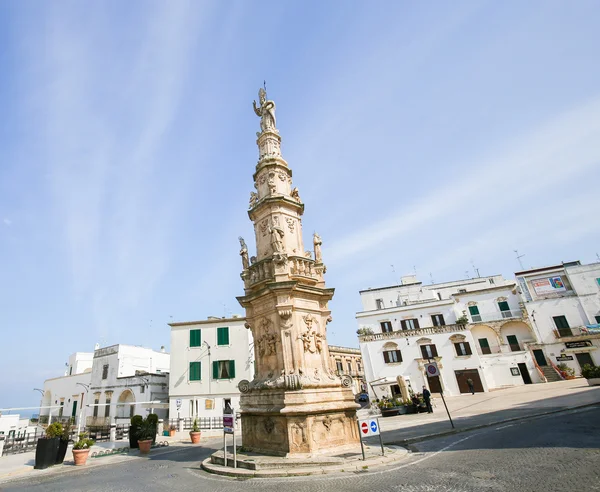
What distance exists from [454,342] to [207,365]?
24875mm

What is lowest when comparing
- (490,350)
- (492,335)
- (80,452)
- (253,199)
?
(80,452)

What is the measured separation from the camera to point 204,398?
1085 inches

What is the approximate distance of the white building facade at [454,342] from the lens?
33.1 metres

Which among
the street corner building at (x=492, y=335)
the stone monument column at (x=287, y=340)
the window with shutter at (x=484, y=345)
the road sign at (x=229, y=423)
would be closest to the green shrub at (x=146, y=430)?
the stone monument column at (x=287, y=340)

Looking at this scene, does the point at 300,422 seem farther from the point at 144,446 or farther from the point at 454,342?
the point at 454,342

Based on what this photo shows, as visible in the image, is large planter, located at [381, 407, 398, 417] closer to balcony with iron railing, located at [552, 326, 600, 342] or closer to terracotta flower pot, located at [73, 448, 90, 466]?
terracotta flower pot, located at [73, 448, 90, 466]

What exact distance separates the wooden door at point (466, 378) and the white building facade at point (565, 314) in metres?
7.08

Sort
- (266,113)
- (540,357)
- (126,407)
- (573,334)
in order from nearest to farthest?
(266,113), (126,407), (573,334), (540,357)

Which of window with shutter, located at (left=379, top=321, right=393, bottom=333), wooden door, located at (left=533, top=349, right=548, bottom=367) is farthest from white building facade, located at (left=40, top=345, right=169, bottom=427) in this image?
wooden door, located at (left=533, top=349, right=548, bottom=367)

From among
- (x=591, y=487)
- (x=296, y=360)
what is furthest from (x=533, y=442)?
(x=296, y=360)

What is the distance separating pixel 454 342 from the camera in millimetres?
34031

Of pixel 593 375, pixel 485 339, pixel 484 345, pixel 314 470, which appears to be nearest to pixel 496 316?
pixel 485 339

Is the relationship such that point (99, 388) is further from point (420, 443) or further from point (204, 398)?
point (420, 443)

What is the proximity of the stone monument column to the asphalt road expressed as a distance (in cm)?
176
